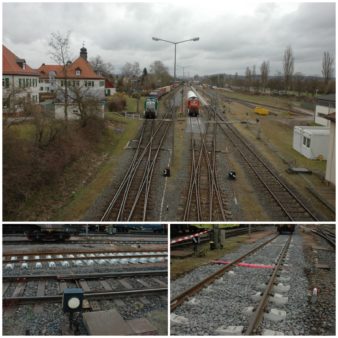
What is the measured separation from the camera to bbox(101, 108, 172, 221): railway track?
10891mm

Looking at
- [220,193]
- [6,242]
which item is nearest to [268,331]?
[220,193]

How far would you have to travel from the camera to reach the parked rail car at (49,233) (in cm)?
1207

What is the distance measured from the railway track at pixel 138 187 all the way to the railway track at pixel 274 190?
11.8 feet

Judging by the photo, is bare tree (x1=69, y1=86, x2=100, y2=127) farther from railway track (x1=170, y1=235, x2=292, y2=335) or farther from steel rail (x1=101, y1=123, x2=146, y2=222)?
railway track (x1=170, y1=235, x2=292, y2=335)

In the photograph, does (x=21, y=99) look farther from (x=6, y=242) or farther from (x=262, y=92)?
(x=262, y=92)

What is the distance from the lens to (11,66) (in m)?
26.2

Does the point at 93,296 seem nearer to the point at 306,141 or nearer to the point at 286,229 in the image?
the point at 286,229

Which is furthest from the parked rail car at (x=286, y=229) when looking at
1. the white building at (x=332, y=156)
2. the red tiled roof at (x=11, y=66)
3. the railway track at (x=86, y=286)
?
the red tiled roof at (x=11, y=66)

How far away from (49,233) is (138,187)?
311 cm

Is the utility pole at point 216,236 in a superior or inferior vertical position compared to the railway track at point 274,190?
inferior

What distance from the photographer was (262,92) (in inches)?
2048

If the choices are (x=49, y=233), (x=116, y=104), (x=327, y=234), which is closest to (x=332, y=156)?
(x=327, y=234)

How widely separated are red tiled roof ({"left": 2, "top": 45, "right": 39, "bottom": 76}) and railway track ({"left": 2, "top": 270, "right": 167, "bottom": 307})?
20.5 metres

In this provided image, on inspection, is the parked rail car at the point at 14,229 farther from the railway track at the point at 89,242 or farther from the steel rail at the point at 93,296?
the steel rail at the point at 93,296
